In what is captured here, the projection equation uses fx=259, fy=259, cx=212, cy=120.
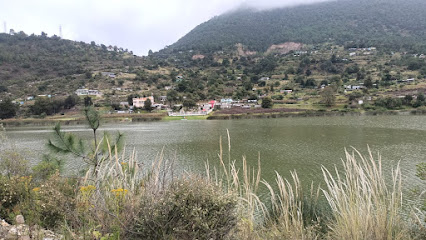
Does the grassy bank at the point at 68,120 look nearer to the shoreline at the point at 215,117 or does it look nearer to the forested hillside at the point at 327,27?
the shoreline at the point at 215,117

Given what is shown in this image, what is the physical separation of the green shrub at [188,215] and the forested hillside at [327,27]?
109 m

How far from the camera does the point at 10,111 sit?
49438mm

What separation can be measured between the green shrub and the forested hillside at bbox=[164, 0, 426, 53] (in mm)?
109128

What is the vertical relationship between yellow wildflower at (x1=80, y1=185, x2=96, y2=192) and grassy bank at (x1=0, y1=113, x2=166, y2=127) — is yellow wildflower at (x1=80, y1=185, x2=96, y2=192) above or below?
above

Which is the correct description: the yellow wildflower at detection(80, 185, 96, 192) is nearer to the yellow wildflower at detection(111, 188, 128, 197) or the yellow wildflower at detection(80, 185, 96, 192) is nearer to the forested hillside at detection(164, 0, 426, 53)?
the yellow wildflower at detection(111, 188, 128, 197)

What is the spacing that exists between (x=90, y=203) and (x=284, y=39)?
470ft

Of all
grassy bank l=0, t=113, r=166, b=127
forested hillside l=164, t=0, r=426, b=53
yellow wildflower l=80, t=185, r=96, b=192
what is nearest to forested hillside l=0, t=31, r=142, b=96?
grassy bank l=0, t=113, r=166, b=127

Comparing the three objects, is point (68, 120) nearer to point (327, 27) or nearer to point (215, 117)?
point (215, 117)

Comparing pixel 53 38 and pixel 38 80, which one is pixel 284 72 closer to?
pixel 38 80

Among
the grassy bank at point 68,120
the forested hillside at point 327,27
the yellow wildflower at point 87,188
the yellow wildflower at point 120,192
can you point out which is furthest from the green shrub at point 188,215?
the forested hillside at point 327,27

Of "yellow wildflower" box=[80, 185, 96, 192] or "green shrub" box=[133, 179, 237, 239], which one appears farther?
"yellow wildflower" box=[80, 185, 96, 192]

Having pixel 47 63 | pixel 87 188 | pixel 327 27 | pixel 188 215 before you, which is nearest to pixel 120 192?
pixel 87 188

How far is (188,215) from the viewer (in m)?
2.38

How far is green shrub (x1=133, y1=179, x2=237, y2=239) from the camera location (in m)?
2.36
